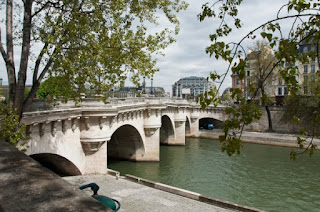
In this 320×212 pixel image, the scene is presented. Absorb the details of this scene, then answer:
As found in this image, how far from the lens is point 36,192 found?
283 cm

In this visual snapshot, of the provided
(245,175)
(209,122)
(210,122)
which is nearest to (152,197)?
(245,175)

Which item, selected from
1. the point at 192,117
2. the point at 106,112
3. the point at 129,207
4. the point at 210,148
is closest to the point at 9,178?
the point at 129,207

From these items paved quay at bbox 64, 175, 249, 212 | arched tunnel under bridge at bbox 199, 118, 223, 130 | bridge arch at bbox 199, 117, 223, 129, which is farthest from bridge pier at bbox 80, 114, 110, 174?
bridge arch at bbox 199, 117, 223, 129

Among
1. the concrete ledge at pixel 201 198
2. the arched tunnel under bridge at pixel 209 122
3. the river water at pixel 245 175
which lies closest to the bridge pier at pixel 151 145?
the river water at pixel 245 175

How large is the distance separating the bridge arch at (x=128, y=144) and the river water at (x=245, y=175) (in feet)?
3.34

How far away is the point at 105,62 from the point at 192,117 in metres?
39.8

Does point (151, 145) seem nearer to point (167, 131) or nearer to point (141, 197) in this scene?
point (167, 131)

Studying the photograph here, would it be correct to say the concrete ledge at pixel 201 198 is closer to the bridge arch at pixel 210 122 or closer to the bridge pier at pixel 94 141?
the bridge pier at pixel 94 141

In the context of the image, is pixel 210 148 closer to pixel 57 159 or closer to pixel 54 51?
pixel 57 159

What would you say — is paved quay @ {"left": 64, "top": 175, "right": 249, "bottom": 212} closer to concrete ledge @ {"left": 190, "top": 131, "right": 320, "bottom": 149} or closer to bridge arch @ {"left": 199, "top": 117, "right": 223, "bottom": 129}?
concrete ledge @ {"left": 190, "top": 131, "right": 320, "bottom": 149}

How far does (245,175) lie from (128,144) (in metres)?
12.2

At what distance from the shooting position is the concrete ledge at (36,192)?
2.51 metres

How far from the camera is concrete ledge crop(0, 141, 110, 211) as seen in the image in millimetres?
2506

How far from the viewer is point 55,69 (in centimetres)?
1161
